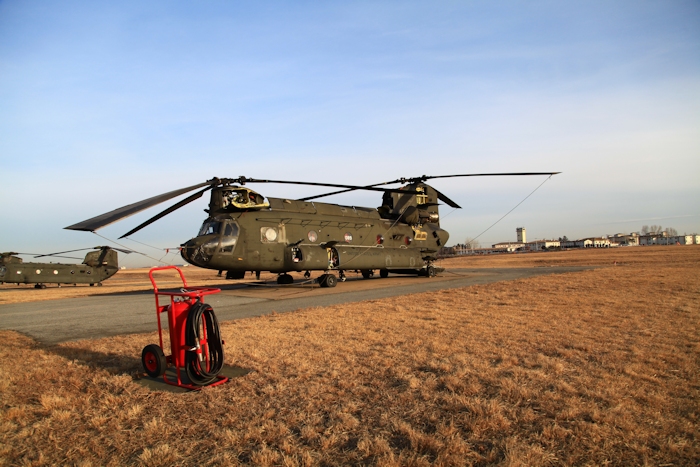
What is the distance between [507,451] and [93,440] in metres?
3.62

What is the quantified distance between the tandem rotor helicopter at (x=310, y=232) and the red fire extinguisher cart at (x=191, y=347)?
5.83 m

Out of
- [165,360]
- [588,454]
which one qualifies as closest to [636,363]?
[588,454]

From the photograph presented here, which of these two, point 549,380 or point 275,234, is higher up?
point 275,234

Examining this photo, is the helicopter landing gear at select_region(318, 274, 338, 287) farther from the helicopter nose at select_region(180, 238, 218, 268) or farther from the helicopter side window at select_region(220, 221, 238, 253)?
the helicopter nose at select_region(180, 238, 218, 268)

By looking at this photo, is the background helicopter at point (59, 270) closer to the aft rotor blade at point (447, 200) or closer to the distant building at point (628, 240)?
the aft rotor blade at point (447, 200)

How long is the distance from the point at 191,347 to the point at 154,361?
923 mm

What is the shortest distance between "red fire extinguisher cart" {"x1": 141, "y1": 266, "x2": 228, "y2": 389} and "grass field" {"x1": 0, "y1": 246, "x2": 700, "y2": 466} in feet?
0.96

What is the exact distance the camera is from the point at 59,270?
28859 mm

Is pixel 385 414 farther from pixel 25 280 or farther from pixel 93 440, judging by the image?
pixel 25 280

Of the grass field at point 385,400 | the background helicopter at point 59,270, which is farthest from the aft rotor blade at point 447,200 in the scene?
the background helicopter at point 59,270

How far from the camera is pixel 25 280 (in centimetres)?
2783

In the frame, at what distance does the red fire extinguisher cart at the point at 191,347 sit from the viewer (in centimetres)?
513

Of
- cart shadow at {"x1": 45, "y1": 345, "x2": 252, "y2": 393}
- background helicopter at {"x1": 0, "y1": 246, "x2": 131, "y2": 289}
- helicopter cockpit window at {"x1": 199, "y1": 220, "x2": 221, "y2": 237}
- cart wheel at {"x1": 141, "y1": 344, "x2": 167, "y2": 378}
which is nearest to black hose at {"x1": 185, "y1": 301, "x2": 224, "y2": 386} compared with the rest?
cart shadow at {"x1": 45, "y1": 345, "x2": 252, "y2": 393}

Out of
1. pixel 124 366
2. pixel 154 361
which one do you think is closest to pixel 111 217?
pixel 124 366
